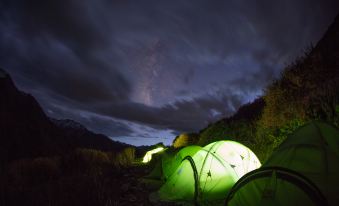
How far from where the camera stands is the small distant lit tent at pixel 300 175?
4871 mm

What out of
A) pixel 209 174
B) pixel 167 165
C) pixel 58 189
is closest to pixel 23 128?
pixel 167 165

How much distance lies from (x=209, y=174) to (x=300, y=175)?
3.98 meters

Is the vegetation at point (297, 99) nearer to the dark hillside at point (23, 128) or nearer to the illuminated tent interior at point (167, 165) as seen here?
the illuminated tent interior at point (167, 165)

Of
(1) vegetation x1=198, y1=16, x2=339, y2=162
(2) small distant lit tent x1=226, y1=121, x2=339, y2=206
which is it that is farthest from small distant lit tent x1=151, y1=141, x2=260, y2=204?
(1) vegetation x1=198, y1=16, x2=339, y2=162

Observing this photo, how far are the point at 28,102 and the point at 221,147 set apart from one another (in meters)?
131

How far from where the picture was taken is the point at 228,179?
8648mm

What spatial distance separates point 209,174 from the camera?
8.59m

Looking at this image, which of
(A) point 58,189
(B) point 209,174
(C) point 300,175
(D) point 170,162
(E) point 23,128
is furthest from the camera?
(E) point 23,128

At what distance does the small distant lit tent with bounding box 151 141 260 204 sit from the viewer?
8469mm

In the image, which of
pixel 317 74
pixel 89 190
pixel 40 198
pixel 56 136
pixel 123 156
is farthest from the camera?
pixel 56 136

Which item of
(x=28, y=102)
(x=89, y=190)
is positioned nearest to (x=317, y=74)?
(x=89, y=190)

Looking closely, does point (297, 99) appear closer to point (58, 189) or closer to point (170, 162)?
point (170, 162)

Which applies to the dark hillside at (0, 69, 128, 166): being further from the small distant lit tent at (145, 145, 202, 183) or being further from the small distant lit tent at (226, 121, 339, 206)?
the small distant lit tent at (226, 121, 339, 206)

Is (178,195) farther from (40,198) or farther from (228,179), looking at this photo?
(40,198)
